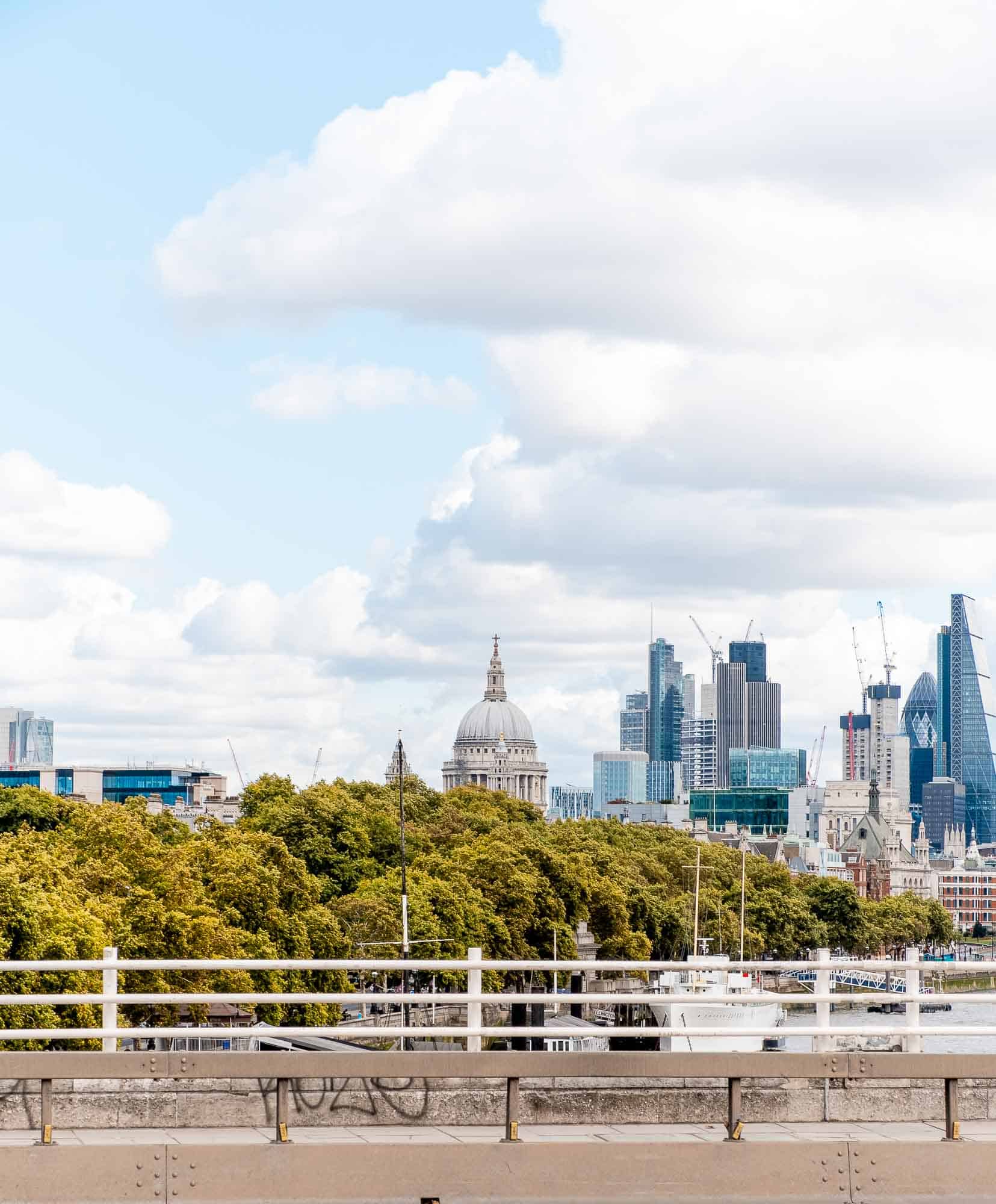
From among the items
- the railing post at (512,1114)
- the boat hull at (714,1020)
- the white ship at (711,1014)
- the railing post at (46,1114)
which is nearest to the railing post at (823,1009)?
the railing post at (512,1114)

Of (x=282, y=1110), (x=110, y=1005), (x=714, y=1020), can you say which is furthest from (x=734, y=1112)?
(x=714, y=1020)

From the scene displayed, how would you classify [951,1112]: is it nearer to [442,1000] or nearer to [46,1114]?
[442,1000]

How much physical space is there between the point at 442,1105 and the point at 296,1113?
137 cm

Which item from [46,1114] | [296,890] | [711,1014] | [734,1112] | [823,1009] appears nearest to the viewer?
[46,1114]

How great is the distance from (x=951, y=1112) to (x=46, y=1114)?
8.10 m

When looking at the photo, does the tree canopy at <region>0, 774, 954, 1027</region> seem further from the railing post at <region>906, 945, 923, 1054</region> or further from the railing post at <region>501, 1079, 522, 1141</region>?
the railing post at <region>501, 1079, 522, 1141</region>

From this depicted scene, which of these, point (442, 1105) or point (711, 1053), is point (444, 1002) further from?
point (711, 1053)

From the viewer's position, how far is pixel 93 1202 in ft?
49.7

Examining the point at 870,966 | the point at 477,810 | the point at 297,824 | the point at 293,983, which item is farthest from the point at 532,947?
the point at 870,966

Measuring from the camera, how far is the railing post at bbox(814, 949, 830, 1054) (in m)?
18.0

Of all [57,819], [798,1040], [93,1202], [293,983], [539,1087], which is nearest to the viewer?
[93,1202]

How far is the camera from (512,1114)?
54.0ft

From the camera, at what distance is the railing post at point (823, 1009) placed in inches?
707

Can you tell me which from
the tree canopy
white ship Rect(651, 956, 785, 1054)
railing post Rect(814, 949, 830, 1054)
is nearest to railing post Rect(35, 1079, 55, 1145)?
railing post Rect(814, 949, 830, 1054)
